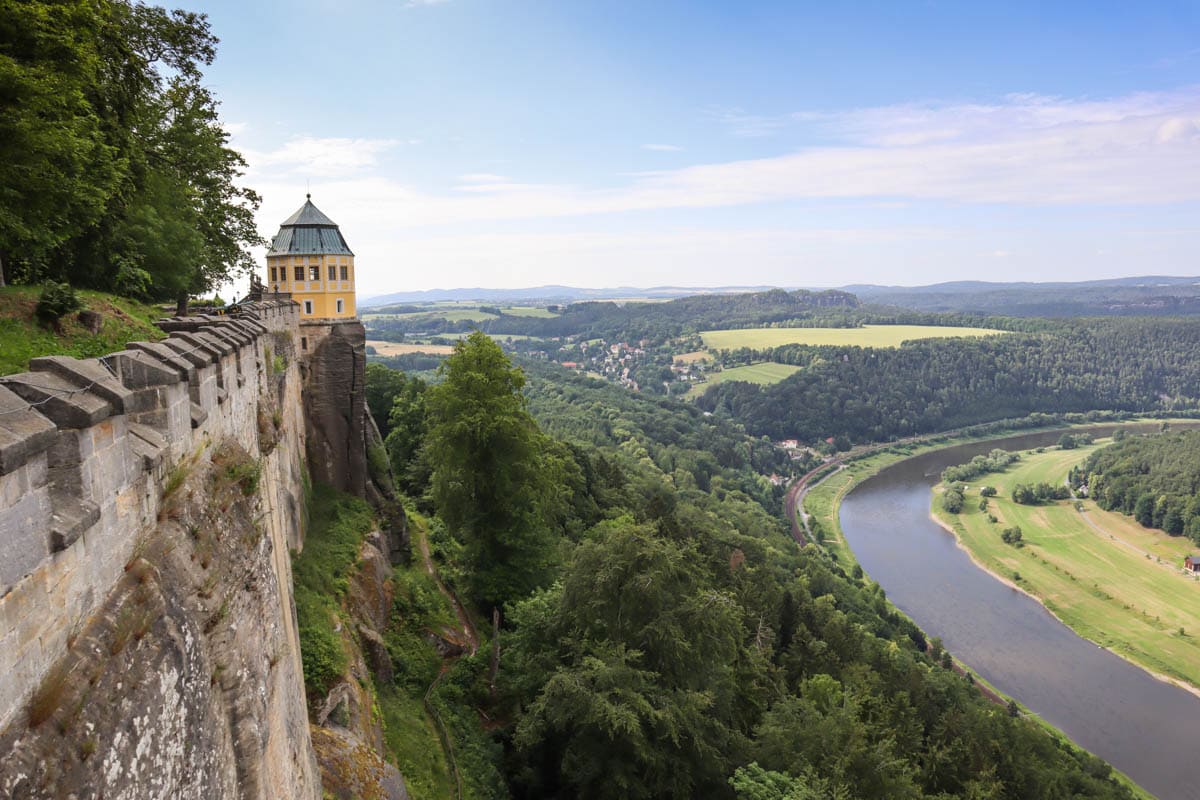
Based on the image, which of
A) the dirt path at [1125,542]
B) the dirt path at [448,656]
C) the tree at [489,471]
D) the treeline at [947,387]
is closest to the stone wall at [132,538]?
the dirt path at [448,656]

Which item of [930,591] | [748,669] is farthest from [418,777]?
[930,591]

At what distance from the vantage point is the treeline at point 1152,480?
9144cm

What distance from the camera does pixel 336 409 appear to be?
2388 cm

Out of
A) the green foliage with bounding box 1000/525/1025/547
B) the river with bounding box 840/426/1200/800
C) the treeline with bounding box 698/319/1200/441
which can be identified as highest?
the treeline with bounding box 698/319/1200/441

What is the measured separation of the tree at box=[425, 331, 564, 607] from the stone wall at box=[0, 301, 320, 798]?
12858 millimetres

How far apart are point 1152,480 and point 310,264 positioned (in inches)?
4684

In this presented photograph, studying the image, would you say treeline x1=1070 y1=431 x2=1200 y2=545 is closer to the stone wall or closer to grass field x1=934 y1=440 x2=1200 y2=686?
grass field x1=934 y1=440 x2=1200 y2=686

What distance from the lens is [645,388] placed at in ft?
610

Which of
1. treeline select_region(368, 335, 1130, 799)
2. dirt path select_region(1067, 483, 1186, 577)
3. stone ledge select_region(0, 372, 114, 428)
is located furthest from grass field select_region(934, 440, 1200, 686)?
stone ledge select_region(0, 372, 114, 428)

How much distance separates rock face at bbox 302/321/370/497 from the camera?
23.3m

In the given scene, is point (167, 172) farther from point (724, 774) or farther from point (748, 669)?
point (748, 669)

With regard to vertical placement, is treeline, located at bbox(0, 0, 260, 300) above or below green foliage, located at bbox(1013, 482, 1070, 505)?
above

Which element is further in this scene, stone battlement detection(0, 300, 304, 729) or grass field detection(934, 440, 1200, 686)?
grass field detection(934, 440, 1200, 686)

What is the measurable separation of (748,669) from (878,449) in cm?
12559
